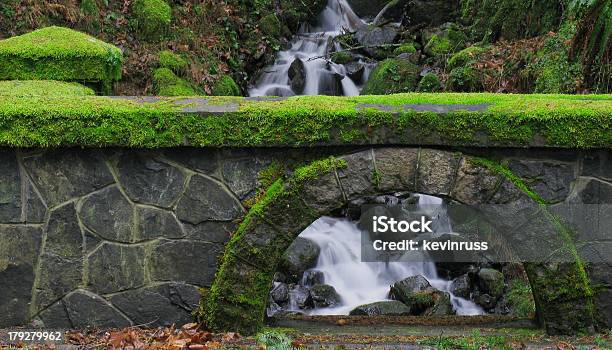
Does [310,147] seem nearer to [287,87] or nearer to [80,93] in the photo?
[80,93]

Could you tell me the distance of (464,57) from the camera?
11039mm

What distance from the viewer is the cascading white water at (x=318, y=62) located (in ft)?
39.0

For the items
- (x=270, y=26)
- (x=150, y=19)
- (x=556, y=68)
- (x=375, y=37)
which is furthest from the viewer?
(x=270, y=26)

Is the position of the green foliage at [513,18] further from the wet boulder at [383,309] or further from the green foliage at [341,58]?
the wet boulder at [383,309]

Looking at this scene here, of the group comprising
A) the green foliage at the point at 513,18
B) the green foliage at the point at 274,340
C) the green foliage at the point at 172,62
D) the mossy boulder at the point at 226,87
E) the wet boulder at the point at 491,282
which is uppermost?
the green foliage at the point at 513,18

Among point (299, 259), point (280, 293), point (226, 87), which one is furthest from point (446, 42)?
point (280, 293)

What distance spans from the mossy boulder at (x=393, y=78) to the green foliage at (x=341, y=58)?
130cm

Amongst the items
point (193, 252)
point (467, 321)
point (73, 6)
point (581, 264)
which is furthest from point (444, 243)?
point (73, 6)

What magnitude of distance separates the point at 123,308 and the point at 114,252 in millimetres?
397

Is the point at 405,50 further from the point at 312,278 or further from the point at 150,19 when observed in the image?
the point at 312,278

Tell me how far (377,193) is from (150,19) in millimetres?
8937

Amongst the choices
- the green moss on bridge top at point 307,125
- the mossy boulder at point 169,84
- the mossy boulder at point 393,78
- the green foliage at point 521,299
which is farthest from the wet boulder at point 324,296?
the mossy boulder at point 393,78

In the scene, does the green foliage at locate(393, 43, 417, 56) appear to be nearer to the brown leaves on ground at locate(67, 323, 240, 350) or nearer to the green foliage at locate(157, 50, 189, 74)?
the green foliage at locate(157, 50, 189, 74)

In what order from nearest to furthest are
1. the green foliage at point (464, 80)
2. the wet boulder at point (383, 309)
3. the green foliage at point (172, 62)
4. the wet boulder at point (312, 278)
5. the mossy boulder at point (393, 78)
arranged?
1. the wet boulder at point (383, 309)
2. the wet boulder at point (312, 278)
3. the green foliage at point (464, 80)
4. the green foliage at point (172, 62)
5. the mossy boulder at point (393, 78)
